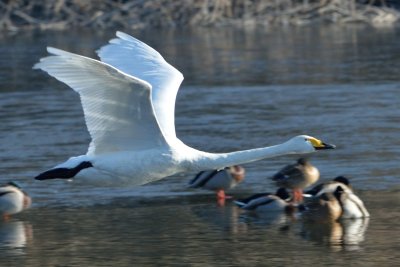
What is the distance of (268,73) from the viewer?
20.8 meters

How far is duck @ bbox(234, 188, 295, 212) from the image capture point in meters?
11.2

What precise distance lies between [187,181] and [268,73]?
27.2ft

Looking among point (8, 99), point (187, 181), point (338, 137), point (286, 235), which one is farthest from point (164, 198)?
point (8, 99)

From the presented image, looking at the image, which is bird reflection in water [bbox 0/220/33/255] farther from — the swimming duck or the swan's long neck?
the swimming duck

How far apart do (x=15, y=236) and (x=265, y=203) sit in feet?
7.40

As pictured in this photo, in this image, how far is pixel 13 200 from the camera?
1098 cm

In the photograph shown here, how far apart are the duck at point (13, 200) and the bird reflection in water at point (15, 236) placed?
115 millimetres

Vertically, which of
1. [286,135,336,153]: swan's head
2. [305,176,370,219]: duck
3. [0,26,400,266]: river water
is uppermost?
[286,135,336,153]: swan's head

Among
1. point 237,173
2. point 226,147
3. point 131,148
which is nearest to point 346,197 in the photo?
point 237,173

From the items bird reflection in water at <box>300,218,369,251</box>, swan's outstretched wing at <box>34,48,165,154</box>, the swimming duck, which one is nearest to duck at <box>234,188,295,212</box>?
bird reflection in water at <box>300,218,369,251</box>

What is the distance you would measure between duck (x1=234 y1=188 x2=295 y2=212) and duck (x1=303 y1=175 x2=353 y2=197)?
0.38m

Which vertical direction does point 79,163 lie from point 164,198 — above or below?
above

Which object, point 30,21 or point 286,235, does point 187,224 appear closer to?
point 286,235

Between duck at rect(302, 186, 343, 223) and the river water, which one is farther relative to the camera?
duck at rect(302, 186, 343, 223)
